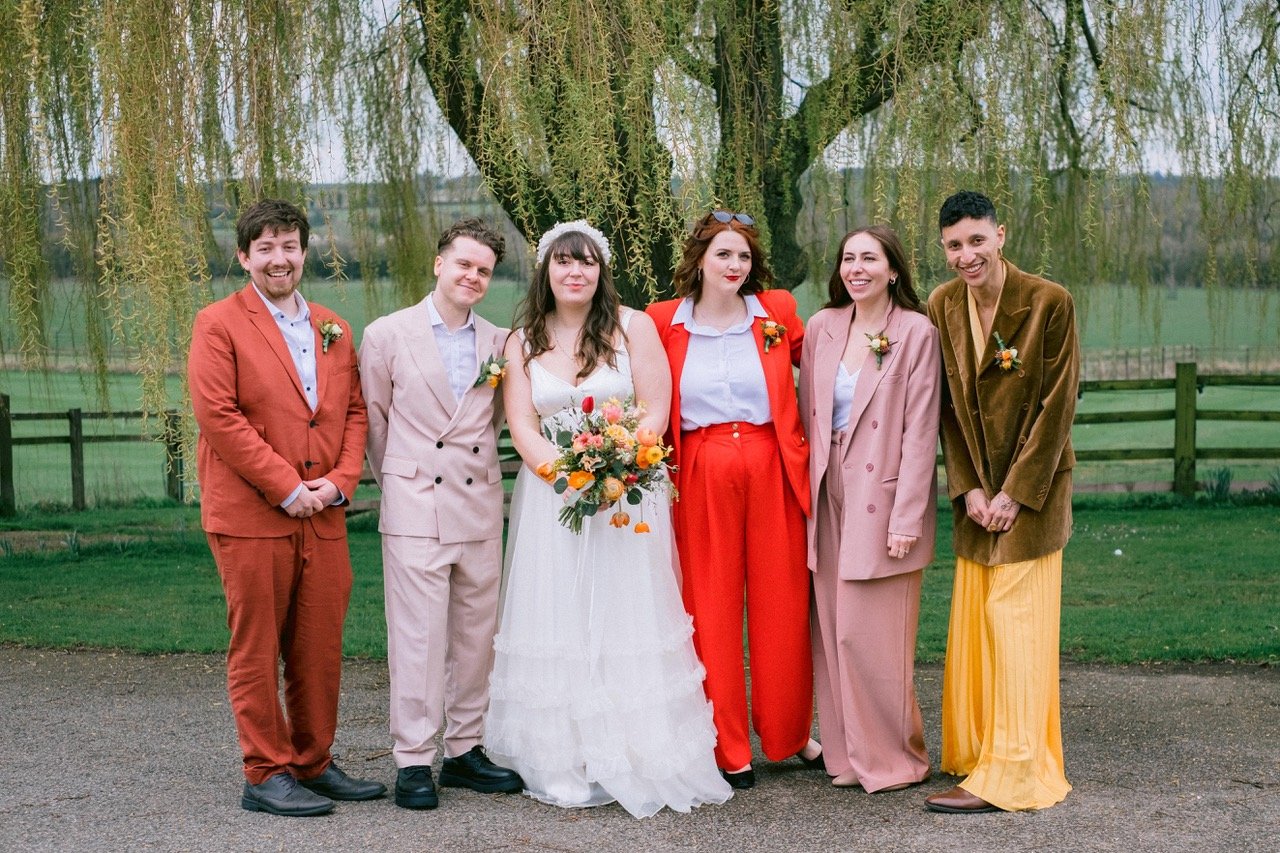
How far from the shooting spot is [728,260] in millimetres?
4320

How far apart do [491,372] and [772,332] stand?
A: 0.96 metres

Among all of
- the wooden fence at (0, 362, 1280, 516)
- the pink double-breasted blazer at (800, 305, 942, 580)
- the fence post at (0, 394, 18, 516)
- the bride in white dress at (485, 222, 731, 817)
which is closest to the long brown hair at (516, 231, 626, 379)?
the bride in white dress at (485, 222, 731, 817)

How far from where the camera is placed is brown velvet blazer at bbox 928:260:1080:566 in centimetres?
397

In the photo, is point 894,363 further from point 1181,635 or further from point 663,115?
point 1181,635

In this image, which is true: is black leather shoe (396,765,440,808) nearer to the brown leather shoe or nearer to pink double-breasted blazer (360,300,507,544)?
pink double-breasted blazer (360,300,507,544)

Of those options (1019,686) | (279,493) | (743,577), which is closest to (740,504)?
(743,577)

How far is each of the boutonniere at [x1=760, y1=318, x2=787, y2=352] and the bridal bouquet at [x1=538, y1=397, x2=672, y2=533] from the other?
56 centimetres

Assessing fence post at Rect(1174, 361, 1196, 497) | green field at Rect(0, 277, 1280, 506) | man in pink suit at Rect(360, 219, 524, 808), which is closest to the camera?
man in pink suit at Rect(360, 219, 524, 808)

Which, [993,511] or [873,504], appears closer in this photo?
[993,511]

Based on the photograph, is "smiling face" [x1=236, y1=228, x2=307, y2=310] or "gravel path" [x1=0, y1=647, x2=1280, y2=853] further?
"smiling face" [x1=236, y1=228, x2=307, y2=310]

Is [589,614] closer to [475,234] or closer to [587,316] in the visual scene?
[587,316]

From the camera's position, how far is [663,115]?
4590mm

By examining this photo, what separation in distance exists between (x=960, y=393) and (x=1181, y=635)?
3.74 metres

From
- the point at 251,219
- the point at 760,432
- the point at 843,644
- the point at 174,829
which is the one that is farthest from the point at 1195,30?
the point at 174,829
